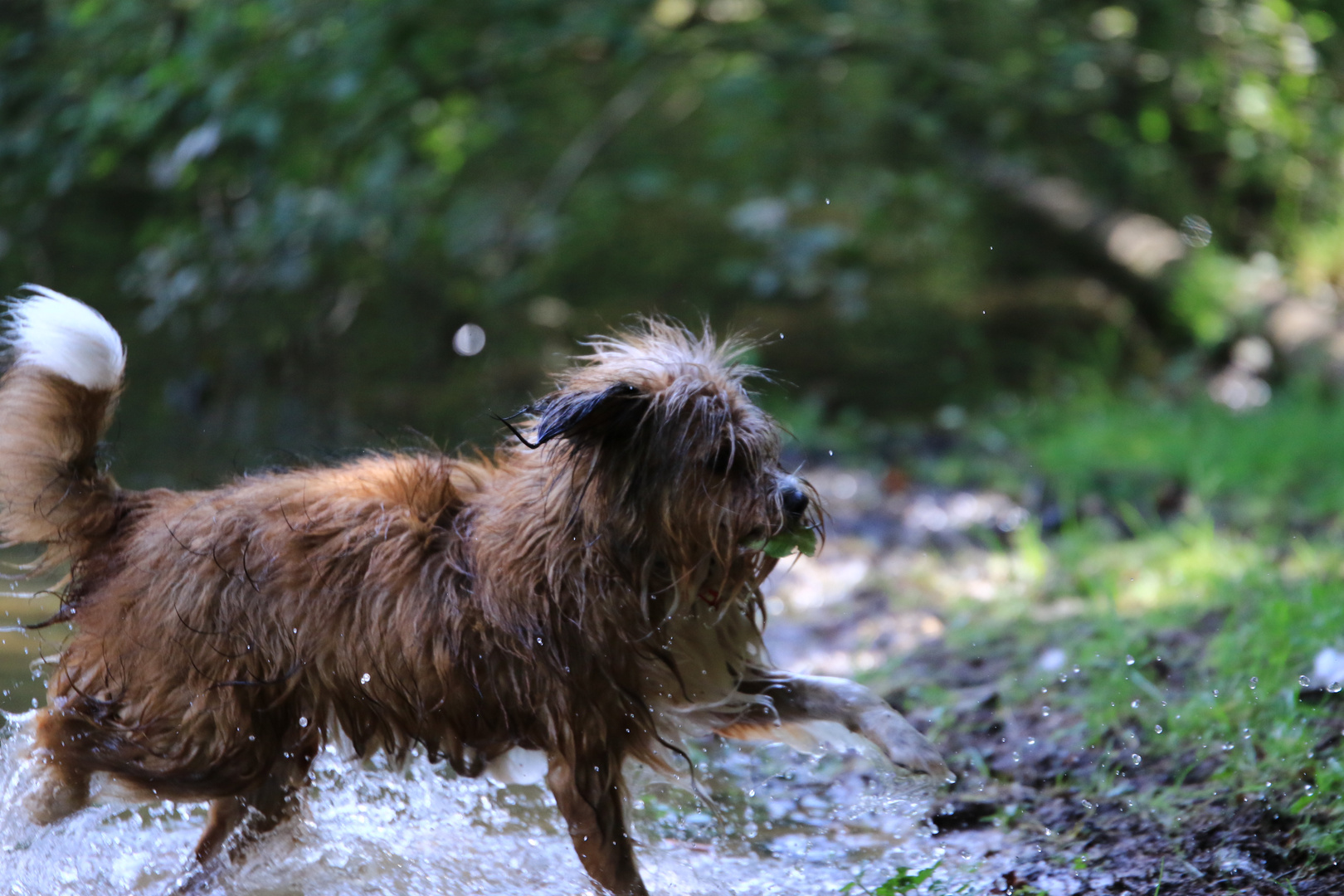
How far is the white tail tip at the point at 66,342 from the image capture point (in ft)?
11.1

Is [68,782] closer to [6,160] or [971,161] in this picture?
[6,160]

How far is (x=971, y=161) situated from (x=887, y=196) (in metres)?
1.03

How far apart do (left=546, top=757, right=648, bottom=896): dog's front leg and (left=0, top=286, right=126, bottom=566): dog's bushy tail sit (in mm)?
1443

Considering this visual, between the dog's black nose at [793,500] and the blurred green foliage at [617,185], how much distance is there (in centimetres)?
248

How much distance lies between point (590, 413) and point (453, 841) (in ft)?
5.29

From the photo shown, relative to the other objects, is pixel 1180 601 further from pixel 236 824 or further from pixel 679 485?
pixel 236 824

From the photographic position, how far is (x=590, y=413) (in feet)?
10.0

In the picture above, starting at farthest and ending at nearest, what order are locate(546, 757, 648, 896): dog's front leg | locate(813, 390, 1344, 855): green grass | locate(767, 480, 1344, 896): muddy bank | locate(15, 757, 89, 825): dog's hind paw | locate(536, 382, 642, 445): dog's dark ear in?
locate(813, 390, 1344, 855): green grass → locate(15, 757, 89, 825): dog's hind paw → locate(767, 480, 1344, 896): muddy bank → locate(546, 757, 648, 896): dog's front leg → locate(536, 382, 642, 445): dog's dark ear

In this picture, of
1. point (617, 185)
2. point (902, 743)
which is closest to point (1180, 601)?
point (902, 743)

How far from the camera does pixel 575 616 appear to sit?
3180 mm

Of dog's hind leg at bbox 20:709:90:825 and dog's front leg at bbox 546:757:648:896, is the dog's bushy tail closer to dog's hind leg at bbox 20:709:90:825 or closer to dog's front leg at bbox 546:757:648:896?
dog's hind leg at bbox 20:709:90:825

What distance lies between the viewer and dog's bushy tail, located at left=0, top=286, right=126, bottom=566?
133 inches

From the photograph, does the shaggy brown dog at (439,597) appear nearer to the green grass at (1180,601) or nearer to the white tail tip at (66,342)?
the white tail tip at (66,342)

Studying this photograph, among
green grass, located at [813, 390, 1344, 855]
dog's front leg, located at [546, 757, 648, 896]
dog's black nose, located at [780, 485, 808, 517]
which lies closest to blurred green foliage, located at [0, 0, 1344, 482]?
green grass, located at [813, 390, 1344, 855]
